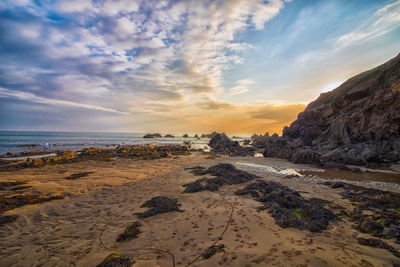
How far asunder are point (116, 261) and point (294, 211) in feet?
18.4

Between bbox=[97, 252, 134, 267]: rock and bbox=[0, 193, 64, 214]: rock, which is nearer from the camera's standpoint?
bbox=[97, 252, 134, 267]: rock

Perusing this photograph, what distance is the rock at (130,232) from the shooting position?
4.17 metres

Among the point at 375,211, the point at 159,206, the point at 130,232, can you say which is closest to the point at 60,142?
Answer: the point at 159,206

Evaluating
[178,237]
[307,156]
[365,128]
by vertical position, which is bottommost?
[178,237]

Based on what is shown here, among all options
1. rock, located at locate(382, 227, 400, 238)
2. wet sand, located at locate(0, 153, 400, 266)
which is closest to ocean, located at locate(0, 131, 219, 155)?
wet sand, located at locate(0, 153, 400, 266)

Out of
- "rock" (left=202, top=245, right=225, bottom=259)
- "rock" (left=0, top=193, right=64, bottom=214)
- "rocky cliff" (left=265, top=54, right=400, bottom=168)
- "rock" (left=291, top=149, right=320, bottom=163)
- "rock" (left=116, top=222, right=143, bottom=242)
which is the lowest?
"rock" (left=0, top=193, right=64, bottom=214)

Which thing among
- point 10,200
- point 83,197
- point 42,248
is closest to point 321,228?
point 42,248

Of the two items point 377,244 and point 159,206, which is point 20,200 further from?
point 377,244

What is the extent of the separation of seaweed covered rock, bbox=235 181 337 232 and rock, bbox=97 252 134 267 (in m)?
4.07

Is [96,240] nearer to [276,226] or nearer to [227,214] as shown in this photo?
[227,214]

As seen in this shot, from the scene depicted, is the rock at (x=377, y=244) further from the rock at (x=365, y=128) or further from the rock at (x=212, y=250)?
the rock at (x=365, y=128)

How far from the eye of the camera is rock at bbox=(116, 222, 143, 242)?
4.17 m

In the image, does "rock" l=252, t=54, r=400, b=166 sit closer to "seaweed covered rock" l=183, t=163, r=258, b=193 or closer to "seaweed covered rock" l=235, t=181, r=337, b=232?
"seaweed covered rock" l=183, t=163, r=258, b=193

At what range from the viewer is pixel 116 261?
3.22 meters
